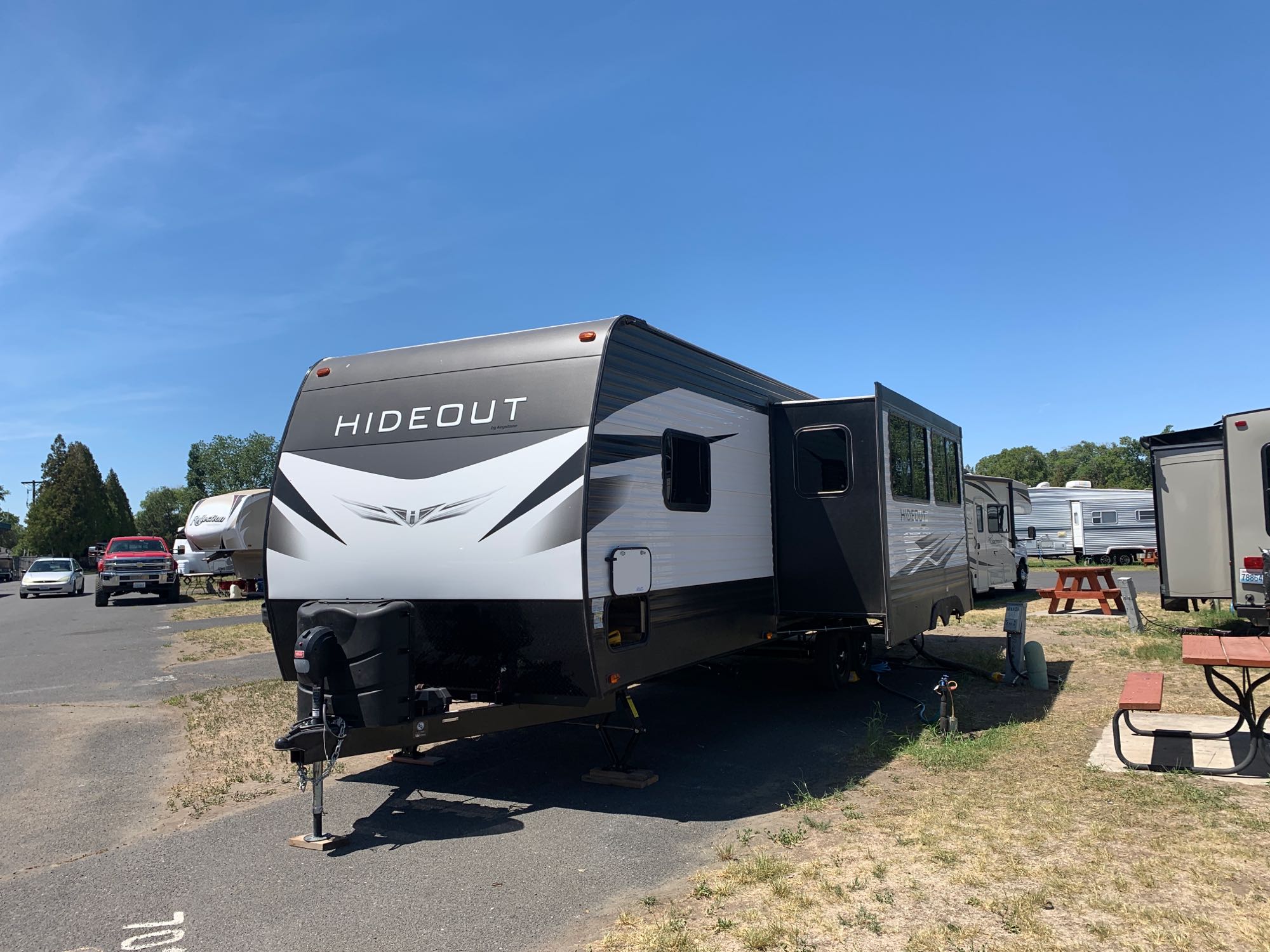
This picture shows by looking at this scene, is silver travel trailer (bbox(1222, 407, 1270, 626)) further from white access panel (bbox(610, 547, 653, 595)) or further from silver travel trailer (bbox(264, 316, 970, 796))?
white access panel (bbox(610, 547, 653, 595))

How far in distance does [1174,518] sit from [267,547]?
1178 centimetres

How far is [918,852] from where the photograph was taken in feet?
15.5

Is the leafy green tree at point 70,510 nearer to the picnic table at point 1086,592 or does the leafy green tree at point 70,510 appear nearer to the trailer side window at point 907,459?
the picnic table at point 1086,592

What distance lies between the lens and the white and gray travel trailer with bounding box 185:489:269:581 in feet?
78.6

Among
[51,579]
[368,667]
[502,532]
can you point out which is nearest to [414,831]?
[368,667]

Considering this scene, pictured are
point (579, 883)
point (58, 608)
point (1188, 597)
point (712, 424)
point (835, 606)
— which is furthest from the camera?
point (58, 608)

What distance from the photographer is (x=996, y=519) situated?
19203 millimetres

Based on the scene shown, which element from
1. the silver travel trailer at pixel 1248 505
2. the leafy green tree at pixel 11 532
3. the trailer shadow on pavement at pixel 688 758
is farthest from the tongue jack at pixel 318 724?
the leafy green tree at pixel 11 532

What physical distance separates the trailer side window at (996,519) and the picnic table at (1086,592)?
7.02ft

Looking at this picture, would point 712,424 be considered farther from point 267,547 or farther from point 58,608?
point 58,608

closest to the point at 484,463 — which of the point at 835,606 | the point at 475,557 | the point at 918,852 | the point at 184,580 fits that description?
the point at 475,557

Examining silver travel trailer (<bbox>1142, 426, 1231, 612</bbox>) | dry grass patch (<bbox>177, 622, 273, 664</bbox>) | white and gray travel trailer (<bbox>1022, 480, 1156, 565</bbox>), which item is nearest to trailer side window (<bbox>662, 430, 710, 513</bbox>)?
dry grass patch (<bbox>177, 622, 273, 664</bbox>)

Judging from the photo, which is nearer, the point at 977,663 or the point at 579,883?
the point at 579,883

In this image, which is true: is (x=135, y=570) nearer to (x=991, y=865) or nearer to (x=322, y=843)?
(x=322, y=843)
